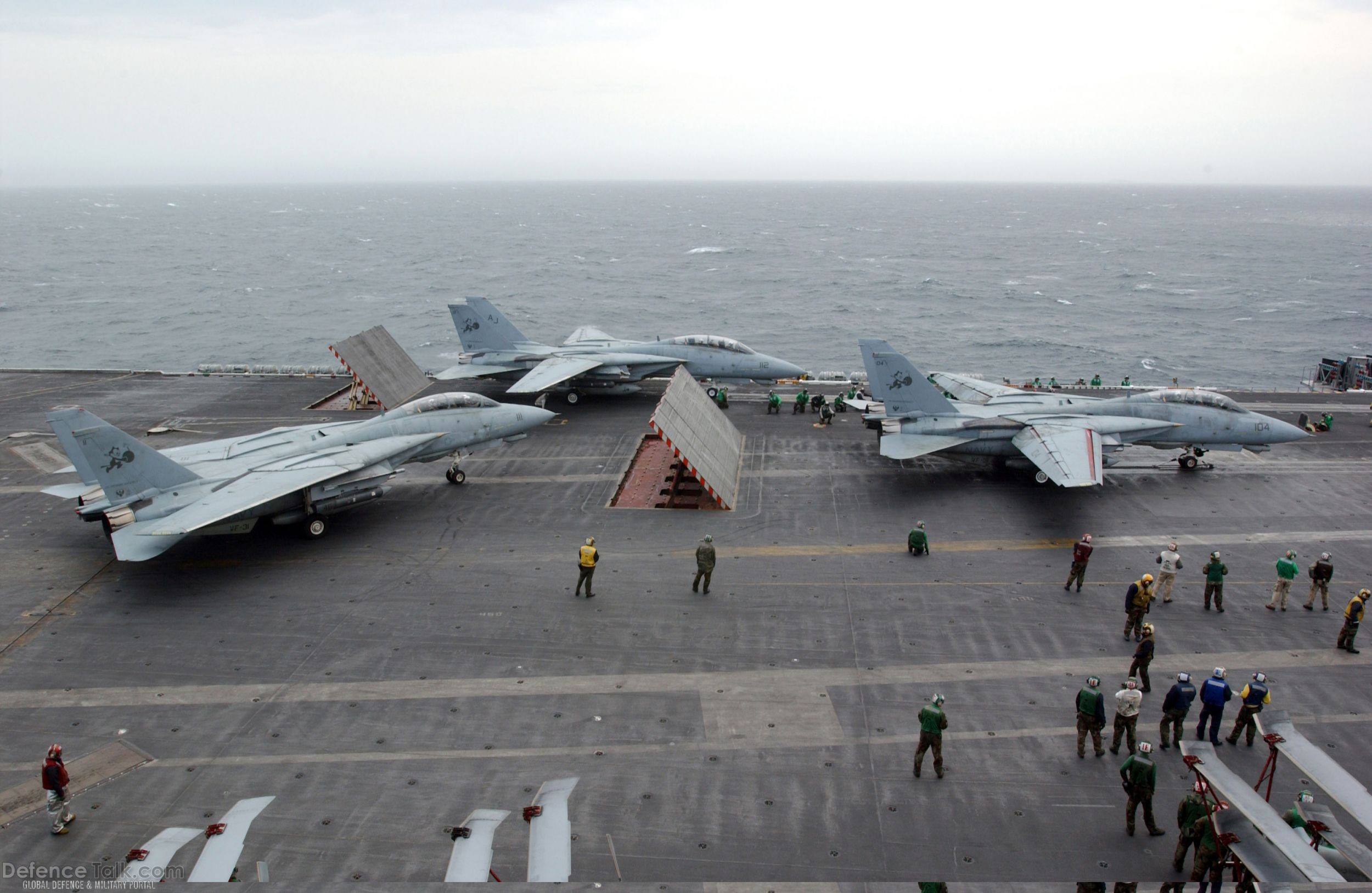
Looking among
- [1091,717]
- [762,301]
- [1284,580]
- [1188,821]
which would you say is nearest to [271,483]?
[1091,717]

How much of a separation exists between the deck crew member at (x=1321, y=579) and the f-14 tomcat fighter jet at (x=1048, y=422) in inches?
326

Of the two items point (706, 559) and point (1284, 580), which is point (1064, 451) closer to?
point (1284, 580)

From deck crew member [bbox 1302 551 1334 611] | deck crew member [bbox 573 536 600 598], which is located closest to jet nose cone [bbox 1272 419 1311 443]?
deck crew member [bbox 1302 551 1334 611]

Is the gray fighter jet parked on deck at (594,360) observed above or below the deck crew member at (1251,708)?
above

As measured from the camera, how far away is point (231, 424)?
34.1 metres

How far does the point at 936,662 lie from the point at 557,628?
7813mm

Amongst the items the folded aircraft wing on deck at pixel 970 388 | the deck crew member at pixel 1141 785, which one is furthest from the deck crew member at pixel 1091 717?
the folded aircraft wing on deck at pixel 970 388

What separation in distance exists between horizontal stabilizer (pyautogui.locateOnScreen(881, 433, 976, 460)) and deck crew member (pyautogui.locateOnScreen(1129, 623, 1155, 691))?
1133 cm

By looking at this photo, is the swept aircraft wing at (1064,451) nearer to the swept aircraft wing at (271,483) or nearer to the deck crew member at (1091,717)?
the deck crew member at (1091,717)

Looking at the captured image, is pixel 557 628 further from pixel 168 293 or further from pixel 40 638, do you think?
pixel 168 293

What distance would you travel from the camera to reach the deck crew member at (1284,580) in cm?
1850

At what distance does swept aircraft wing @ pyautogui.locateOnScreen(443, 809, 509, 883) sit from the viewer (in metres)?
7.93

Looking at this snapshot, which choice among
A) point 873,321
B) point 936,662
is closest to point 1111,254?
point 873,321

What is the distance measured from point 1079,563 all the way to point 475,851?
1585cm
